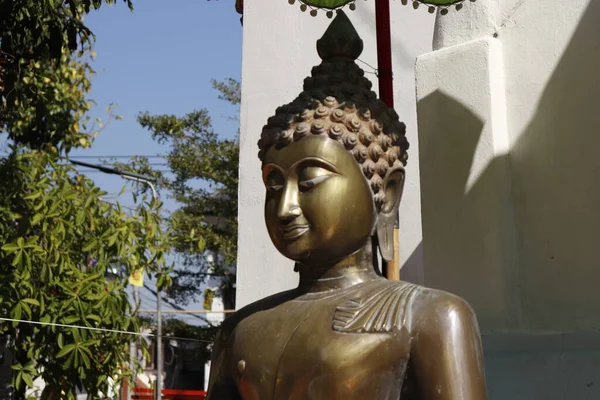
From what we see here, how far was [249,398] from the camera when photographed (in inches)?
109

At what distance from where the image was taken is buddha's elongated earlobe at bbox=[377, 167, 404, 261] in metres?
2.88

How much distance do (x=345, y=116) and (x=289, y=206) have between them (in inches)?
12.7

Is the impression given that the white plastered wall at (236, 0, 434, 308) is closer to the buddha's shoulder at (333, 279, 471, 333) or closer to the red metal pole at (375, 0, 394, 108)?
the red metal pole at (375, 0, 394, 108)

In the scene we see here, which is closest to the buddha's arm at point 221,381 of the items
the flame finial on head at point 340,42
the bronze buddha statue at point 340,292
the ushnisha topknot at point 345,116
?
the bronze buddha statue at point 340,292

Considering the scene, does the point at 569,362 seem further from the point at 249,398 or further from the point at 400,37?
the point at 400,37

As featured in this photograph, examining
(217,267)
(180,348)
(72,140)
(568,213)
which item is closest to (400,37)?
(568,213)

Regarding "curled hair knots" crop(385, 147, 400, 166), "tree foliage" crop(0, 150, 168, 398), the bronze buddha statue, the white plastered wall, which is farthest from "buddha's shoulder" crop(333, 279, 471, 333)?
"tree foliage" crop(0, 150, 168, 398)

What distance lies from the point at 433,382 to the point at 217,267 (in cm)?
1547

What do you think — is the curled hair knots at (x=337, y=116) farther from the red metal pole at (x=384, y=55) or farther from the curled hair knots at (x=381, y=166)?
the red metal pole at (x=384, y=55)

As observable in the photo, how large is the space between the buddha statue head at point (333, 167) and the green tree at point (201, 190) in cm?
1388

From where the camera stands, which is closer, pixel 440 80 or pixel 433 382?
pixel 433 382

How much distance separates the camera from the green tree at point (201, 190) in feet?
57.2

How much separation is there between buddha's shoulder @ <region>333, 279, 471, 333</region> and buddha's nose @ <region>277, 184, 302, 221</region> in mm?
289

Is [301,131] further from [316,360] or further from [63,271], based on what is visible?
[63,271]
